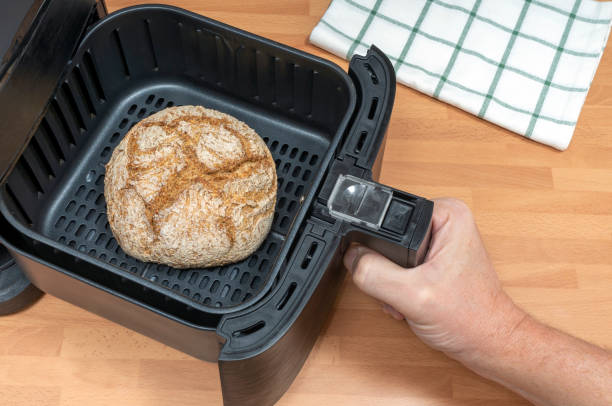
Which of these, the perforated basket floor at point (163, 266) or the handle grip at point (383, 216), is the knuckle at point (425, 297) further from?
the perforated basket floor at point (163, 266)

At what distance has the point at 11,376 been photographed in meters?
0.86

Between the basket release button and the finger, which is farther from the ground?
the basket release button

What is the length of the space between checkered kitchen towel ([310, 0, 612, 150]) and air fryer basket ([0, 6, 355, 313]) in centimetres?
21

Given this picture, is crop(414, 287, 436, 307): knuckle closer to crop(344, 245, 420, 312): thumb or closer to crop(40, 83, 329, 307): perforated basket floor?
crop(344, 245, 420, 312): thumb

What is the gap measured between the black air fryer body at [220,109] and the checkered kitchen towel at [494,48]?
9.0 inches

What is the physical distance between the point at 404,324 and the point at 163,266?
1.12 ft

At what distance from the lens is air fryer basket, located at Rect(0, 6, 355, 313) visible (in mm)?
856

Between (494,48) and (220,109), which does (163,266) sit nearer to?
(220,109)

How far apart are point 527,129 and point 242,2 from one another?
1.74 ft

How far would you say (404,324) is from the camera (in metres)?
0.91

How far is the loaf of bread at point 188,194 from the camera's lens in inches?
32.1

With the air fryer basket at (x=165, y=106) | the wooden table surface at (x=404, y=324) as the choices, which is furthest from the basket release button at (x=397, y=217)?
the wooden table surface at (x=404, y=324)

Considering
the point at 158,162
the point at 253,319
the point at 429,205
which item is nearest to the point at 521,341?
the point at 429,205

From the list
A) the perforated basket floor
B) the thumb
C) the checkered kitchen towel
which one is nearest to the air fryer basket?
the perforated basket floor
